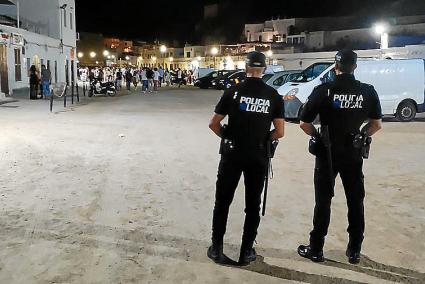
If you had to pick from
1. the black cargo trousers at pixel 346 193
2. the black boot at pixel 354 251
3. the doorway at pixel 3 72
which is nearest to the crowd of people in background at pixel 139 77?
the doorway at pixel 3 72

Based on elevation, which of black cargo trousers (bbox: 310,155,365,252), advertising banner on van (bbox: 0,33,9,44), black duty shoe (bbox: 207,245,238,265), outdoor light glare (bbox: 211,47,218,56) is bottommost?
black duty shoe (bbox: 207,245,238,265)

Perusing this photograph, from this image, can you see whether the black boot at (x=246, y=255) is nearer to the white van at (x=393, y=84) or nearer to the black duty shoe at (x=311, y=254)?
the black duty shoe at (x=311, y=254)

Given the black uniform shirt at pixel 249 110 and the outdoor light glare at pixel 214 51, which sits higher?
the outdoor light glare at pixel 214 51

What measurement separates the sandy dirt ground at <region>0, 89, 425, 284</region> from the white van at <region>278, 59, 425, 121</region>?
13.8 feet

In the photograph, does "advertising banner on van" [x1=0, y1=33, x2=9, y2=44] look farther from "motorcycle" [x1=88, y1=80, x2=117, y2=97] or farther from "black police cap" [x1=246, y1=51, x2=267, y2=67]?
"black police cap" [x1=246, y1=51, x2=267, y2=67]

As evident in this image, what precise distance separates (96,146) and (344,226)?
6514mm

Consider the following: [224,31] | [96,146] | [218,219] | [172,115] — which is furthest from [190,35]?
[218,219]

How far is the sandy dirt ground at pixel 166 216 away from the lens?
4113mm

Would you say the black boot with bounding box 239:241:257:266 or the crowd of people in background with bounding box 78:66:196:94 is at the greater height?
the crowd of people in background with bounding box 78:66:196:94

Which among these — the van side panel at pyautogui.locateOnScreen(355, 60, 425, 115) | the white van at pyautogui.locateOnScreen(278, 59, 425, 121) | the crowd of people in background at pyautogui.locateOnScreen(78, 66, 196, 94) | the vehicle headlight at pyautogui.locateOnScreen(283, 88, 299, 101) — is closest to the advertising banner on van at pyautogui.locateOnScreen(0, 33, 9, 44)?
the crowd of people in background at pyautogui.locateOnScreen(78, 66, 196, 94)

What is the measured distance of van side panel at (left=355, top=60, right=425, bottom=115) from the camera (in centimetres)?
1504

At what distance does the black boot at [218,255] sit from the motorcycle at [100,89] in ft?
77.6

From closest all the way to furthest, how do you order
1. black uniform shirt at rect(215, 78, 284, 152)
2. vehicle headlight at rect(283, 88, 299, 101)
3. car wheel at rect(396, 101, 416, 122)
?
black uniform shirt at rect(215, 78, 284, 152), vehicle headlight at rect(283, 88, 299, 101), car wheel at rect(396, 101, 416, 122)

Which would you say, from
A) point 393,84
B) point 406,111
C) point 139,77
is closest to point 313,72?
point 393,84
